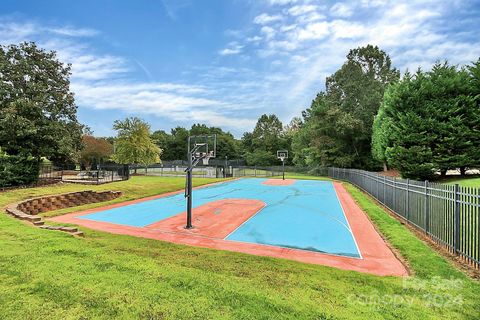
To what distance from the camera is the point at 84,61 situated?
16.1 metres

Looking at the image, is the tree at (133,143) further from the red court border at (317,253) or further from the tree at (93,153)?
the red court border at (317,253)

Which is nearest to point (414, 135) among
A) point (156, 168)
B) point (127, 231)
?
point (127, 231)

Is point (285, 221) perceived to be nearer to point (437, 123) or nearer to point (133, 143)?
point (437, 123)

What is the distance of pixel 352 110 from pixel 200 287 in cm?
4087

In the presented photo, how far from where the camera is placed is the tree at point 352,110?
3828 centimetres

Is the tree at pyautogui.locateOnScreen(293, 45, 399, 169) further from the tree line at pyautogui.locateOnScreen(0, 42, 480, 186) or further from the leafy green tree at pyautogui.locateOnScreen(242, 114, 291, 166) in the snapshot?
the leafy green tree at pyautogui.locateOnScreen(242, 114, 291, 166)

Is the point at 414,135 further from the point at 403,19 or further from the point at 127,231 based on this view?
the point at 127,231

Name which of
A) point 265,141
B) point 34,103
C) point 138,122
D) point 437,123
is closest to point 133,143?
point 138,122

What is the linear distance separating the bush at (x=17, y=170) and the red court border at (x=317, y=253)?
783 centimetres

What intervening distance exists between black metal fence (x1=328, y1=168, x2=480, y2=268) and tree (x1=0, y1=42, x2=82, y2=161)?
19423 mm

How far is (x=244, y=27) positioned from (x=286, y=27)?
3811 millimetres

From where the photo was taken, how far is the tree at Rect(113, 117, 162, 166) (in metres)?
33.7

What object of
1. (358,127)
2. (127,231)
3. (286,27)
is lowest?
(127,231)

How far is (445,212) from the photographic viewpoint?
6293 millimetres
